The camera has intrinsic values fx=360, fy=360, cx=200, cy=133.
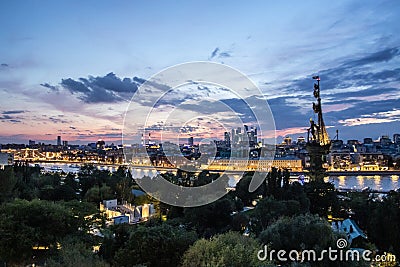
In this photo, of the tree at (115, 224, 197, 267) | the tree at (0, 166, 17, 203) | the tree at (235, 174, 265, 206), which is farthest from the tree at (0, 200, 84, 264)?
the tree at (235, 174, 265, 206)

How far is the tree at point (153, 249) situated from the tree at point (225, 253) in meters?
0.44

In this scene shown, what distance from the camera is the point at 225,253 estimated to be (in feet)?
15.3

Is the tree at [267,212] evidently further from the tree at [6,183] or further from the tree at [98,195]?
the tree at [6,183]

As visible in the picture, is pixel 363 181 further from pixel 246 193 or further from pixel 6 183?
pixel 6 183

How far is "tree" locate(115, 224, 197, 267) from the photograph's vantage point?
563 cm

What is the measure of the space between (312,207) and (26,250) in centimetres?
894

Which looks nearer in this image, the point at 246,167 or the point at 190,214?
the point at 190,214

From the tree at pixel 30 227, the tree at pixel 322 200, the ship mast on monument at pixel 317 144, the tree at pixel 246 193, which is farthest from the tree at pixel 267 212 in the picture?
the ship mast on monument at pixel 317 144

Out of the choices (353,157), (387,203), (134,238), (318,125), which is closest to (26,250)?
(134,238)

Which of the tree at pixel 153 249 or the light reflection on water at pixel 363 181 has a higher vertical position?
the tree at pixel 153 249

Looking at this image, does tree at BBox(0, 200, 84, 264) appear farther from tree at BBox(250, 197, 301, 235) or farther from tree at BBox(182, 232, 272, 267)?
tree at BBox(250, 197, 301, 235)

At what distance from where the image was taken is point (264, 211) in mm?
8719

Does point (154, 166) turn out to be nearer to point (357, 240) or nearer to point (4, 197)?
point (4, 197)

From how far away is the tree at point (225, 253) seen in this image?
4.55m
